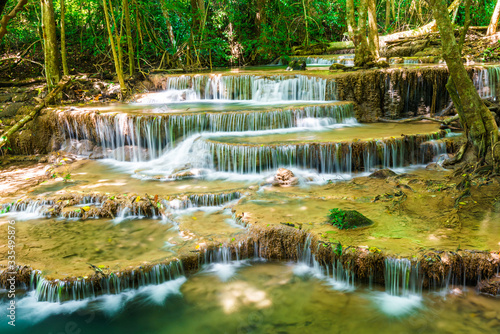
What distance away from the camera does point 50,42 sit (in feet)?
38.4

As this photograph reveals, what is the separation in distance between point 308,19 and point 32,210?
Answer: 59.1 ft

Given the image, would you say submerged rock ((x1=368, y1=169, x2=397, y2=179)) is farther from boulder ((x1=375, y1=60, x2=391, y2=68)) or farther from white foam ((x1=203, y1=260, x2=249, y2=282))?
boulder ((x1=375, y1=60, x2=391, y2=68))

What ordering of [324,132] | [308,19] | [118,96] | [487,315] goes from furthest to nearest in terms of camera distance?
[308,19]
[118,96]
[324,132]
[487,315]

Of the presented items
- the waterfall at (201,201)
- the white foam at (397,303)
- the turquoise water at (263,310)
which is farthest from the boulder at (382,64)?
the white foam at (397,303)

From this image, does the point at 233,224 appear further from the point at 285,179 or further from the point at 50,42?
the point at 50,42

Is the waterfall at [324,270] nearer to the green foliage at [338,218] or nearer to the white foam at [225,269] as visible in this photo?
the green foliage at [338,218]

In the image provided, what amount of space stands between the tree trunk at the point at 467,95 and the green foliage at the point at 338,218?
297 centimetres

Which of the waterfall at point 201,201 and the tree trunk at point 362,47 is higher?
the tree trunk at point 362,47

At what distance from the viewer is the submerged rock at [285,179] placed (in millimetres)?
7246

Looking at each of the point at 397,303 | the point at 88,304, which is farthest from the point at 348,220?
the point at 88,304

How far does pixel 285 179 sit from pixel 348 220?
2.28 m

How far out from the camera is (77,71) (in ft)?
52.3

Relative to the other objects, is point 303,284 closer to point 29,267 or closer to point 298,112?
point 29,267

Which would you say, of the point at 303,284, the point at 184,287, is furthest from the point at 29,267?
the point at 303,284
